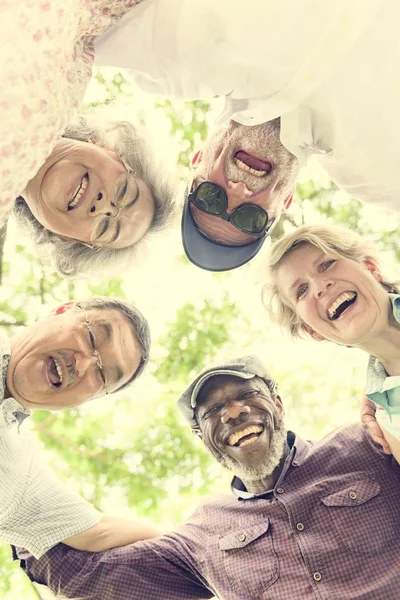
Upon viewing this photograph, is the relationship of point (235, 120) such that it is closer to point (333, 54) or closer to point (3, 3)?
point (333, 54)

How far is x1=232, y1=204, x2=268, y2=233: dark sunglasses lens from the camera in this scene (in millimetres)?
1866

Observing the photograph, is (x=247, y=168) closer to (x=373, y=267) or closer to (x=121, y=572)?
(x=373, y=267)

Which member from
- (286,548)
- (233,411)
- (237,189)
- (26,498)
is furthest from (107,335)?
(286,548)

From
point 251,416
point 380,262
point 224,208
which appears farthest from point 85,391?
point 380,262

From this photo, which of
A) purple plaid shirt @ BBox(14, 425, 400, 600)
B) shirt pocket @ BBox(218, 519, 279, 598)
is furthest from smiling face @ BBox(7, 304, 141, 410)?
shirt pocket @ BBox(218, 519, 279, 598)

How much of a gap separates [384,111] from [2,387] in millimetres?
1563

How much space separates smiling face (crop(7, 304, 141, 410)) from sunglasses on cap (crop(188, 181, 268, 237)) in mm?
644

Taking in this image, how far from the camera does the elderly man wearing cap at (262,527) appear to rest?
193 cm

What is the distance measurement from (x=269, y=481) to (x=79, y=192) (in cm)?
131

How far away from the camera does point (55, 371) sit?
210 centimetres

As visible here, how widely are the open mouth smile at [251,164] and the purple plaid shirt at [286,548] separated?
1083 millimetres

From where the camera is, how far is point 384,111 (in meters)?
1.44

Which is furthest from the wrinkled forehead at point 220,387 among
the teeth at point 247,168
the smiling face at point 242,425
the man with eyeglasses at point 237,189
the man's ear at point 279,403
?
the teeth at point 247,168

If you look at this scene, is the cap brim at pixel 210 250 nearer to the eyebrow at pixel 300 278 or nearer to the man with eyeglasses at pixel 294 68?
the eyebrow at pixel 300 278
